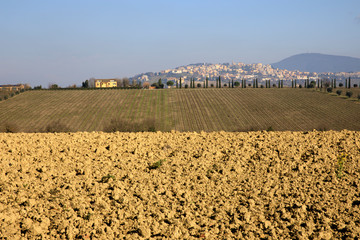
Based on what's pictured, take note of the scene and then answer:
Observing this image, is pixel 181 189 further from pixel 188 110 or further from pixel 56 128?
pixel 188 110

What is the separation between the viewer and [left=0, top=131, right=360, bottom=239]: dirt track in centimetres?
845

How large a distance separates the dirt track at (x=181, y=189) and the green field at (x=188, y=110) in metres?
47.5

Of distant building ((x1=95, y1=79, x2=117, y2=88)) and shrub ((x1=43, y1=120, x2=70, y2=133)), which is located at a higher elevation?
distant building ((x1=95, y1=79, x2=117, y2=88))

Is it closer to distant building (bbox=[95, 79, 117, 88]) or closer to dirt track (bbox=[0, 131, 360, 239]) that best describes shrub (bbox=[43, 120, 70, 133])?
dirt track (bbox=[0, 131, 360, 239])

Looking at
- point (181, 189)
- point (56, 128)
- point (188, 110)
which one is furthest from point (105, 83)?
point (181, 189)

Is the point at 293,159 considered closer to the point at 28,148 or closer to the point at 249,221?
the point at 249,221

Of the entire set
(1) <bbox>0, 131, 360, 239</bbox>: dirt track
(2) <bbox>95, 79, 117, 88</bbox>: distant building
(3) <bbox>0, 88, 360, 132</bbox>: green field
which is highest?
(2) <bbox>95, 79, 117, 88</bbox>: distant building

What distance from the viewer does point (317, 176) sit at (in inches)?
454

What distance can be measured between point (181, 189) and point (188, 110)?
73.0 m

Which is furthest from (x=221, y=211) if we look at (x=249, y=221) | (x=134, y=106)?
(x=134, y=106)

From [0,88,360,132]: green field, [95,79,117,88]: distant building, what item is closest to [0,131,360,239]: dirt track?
[0,88,360,132]: green field

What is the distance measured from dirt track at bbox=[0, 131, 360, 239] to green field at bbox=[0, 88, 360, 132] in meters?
47.5

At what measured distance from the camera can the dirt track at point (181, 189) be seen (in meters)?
8.45

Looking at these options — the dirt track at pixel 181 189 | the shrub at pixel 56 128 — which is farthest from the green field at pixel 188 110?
the dirt track at pixel 181 189
